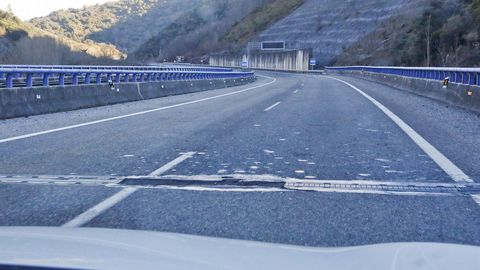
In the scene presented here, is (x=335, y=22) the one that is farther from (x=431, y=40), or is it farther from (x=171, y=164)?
(x=171, y=164)

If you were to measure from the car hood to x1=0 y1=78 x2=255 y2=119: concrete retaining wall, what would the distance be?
12470 millimetres

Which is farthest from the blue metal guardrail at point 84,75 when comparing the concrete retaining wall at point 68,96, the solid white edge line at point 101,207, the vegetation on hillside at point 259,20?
the vegetation on hillside at point 259,20

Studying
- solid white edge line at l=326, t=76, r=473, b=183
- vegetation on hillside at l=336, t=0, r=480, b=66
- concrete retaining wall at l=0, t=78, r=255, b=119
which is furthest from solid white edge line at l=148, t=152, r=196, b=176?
vegetation on hillside at l=336, t=0, r=480, b=66

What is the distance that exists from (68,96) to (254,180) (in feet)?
39.6

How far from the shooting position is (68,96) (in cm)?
1708

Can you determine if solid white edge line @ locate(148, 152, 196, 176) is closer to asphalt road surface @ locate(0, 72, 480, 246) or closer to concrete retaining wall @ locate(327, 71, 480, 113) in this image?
asphalt road surface @ locate(0, 72, 480, 246)

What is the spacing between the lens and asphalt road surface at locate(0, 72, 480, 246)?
470 cm

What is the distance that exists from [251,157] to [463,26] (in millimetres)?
50846

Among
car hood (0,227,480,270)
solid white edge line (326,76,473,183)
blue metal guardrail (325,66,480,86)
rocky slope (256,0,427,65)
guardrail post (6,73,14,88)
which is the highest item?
rocky slope (256,0,427,65)

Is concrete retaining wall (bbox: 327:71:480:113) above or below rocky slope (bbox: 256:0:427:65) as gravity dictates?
below

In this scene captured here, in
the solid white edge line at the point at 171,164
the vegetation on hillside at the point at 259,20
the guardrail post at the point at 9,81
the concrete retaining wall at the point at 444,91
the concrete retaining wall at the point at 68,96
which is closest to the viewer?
the solid white edge line at the point at 171,164

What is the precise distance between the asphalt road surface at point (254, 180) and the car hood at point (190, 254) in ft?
4.81

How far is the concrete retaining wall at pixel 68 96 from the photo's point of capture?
47.3 feet

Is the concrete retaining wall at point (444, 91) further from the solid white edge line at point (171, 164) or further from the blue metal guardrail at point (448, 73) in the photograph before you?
the solid white edge line at point (171, 164)
